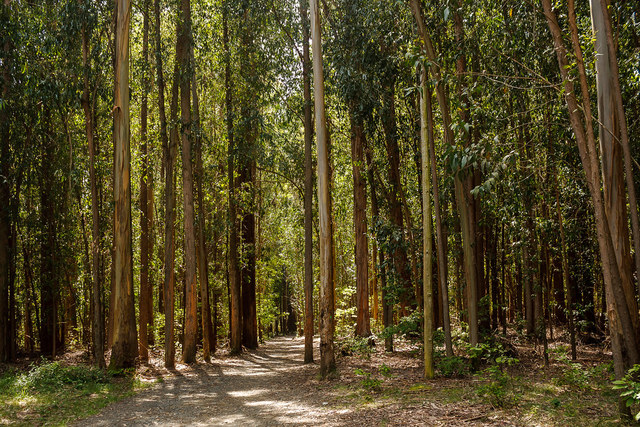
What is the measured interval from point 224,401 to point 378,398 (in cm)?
322

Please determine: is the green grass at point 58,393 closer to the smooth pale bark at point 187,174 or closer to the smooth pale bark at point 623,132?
the smooth pale bark at point 187,174

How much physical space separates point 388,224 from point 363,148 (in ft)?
13.5

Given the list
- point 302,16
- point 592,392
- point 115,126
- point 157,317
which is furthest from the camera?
point 157,317

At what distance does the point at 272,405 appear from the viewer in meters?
8.55

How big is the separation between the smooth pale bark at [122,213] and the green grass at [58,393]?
2.58 ft

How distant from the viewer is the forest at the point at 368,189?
625cm

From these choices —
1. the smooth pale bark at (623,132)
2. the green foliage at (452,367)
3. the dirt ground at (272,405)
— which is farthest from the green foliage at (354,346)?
the smooth pale bark at (623,132)

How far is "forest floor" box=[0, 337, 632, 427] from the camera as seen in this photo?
6.05 m

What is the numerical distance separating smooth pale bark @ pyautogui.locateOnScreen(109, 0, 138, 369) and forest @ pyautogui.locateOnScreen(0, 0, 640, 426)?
0.05m

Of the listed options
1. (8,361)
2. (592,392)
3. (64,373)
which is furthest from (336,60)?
(8,361)

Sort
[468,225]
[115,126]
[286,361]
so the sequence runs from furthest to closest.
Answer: [286,361] < [115,126] < [468,225]

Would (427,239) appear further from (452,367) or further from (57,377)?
(57,377)

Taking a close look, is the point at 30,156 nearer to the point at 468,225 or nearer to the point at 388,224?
the point at 388,224

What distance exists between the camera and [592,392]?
719 centimetres
